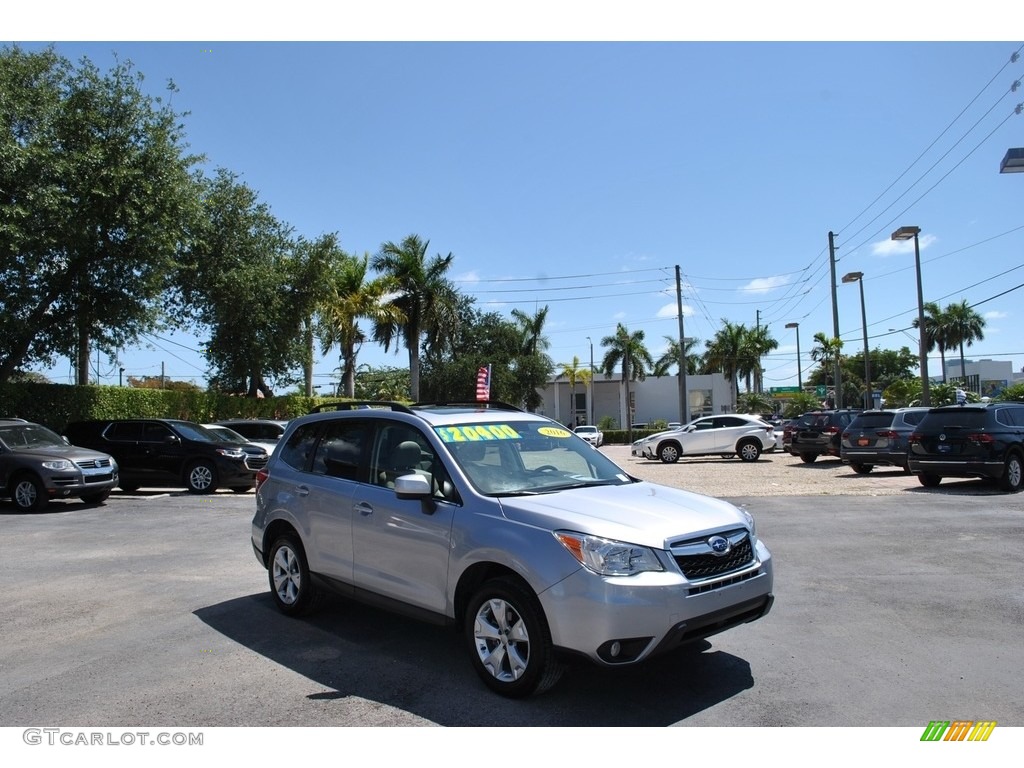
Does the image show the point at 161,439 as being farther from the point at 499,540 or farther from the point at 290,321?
the point at 499,540

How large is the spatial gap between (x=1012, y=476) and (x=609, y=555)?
13094mm

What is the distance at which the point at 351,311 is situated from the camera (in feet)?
109

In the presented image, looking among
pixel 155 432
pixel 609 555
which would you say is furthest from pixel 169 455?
pixel 609 555

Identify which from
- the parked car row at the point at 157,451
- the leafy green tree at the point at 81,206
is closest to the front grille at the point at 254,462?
the parked car row at the point at 157,451

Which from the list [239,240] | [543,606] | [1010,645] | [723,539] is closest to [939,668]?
[1010,645]

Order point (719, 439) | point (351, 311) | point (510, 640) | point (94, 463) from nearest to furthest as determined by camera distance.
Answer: point (510, 640)
point (94, 463)
point (719, 439)
point (351, 311)

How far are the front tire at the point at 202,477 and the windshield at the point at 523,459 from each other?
12846mm

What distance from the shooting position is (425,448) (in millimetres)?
5434

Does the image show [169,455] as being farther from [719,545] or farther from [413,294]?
[413,294]

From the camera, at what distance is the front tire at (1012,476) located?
13984 millimetres

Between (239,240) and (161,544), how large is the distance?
18.4 metres

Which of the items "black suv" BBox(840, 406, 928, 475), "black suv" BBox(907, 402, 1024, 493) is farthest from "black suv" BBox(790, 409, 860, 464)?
"black suv" BBox(907, 402, 1024, 493)

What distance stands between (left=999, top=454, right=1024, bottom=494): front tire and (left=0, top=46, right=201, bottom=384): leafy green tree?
19.5 meters

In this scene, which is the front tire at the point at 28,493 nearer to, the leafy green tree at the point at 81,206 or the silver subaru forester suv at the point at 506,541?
the leafy green tree at the point at 81,206
